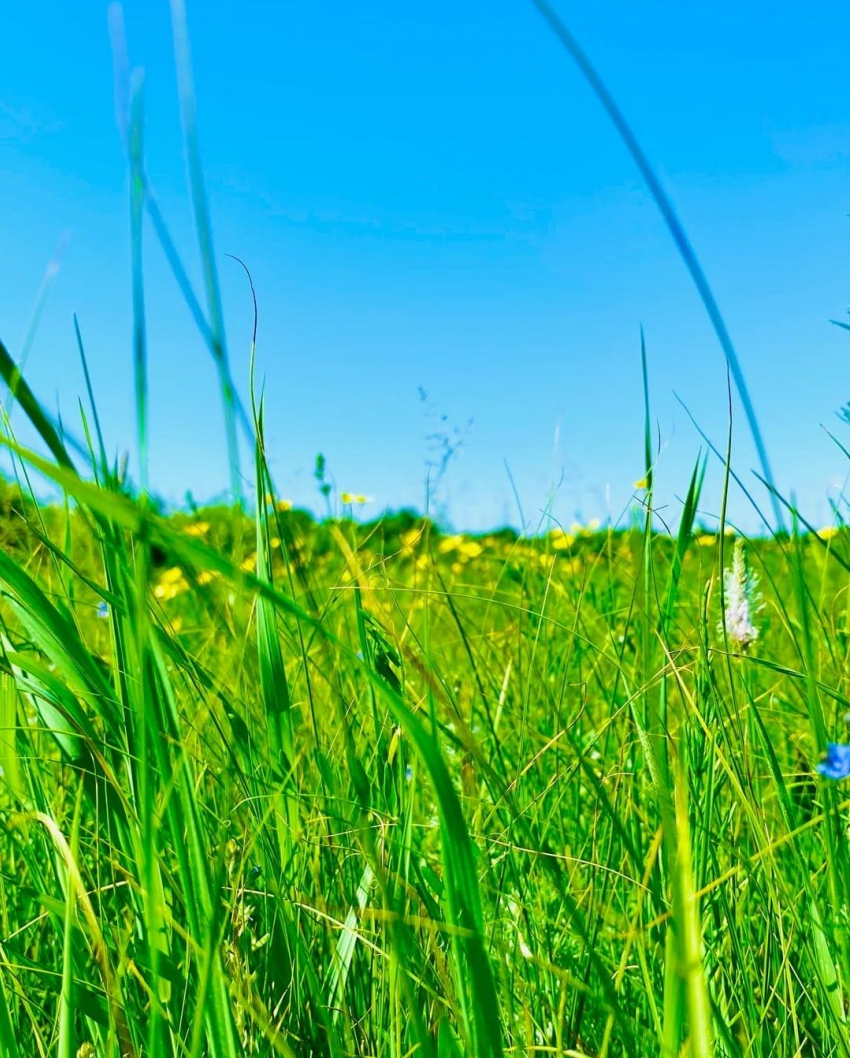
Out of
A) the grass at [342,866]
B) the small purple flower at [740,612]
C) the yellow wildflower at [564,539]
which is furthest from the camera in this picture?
the small purple flower at [740,612]

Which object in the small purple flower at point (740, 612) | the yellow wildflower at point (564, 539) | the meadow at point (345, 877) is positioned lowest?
the meadow at point (345, 877)

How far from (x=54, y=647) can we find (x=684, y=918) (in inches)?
21.2

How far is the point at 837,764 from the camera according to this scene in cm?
57

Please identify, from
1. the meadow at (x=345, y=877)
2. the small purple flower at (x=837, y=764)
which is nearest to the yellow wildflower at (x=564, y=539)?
the meadow at (x=345, y=877)

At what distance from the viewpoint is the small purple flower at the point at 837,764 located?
0.55 metres

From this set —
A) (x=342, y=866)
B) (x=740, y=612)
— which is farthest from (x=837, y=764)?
(x=740, y=612)

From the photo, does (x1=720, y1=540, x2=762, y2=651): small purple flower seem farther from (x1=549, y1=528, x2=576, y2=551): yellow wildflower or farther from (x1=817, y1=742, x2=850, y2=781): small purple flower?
(x1=817, y1=742, x2=850, y2=781): small purple flower

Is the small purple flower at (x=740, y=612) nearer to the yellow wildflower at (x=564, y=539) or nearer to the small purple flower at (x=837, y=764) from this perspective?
the yellow wildflower at (x=564, y=539)

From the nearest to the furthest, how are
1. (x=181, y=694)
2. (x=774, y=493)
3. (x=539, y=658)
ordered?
(x=774, y=493), (x=181, y=694), (x=539, y=658)

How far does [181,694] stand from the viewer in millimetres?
1154

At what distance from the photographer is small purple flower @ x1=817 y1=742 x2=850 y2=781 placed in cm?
55

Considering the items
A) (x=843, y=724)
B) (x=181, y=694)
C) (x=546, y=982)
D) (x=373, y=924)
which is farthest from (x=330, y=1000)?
(x=843, y=724)

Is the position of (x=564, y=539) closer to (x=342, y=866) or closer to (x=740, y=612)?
(x=740, y=612)

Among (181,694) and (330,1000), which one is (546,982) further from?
(181,694)
